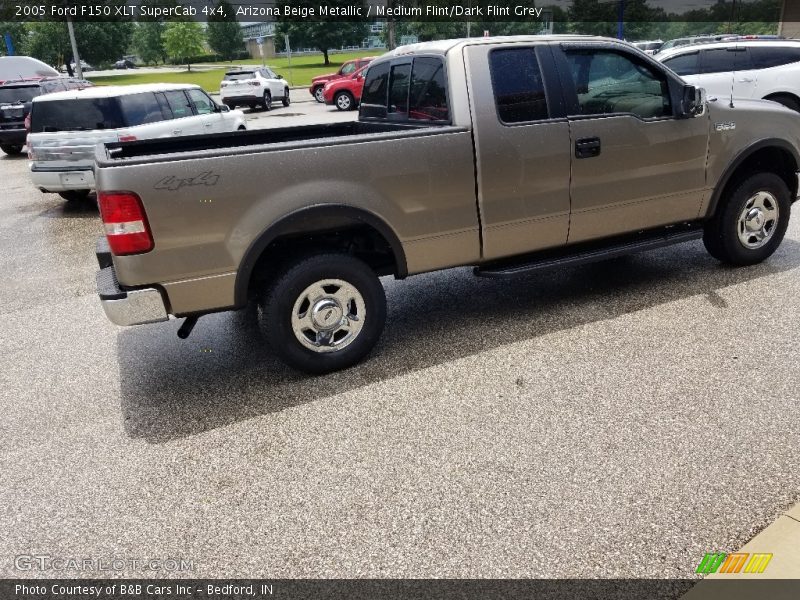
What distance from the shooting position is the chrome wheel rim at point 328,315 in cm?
414

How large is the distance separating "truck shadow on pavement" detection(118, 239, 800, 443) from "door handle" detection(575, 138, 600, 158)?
4.02 feet

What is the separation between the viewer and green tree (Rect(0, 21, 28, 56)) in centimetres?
6919

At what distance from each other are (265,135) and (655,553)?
→ 4.18 m

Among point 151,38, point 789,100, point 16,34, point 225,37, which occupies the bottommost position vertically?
point 789,100

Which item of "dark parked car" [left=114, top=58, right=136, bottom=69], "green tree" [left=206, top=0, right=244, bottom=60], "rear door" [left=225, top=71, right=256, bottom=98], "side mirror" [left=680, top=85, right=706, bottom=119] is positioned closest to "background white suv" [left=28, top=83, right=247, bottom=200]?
"side mirror" [left=680, top=85, right=706, bottom=119]

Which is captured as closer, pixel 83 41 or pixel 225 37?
pixel 83 41

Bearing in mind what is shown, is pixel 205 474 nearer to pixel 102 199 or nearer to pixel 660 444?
pixel 102 199

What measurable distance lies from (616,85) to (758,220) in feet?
6.09

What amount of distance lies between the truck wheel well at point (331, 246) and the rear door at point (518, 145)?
706 mm

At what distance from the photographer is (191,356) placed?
188 inches

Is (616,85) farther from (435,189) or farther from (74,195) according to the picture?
(74,195)

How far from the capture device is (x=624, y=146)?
4.82 m

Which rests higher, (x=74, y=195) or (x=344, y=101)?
(x=344, y=101)

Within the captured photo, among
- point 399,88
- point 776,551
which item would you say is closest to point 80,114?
point 399,88
